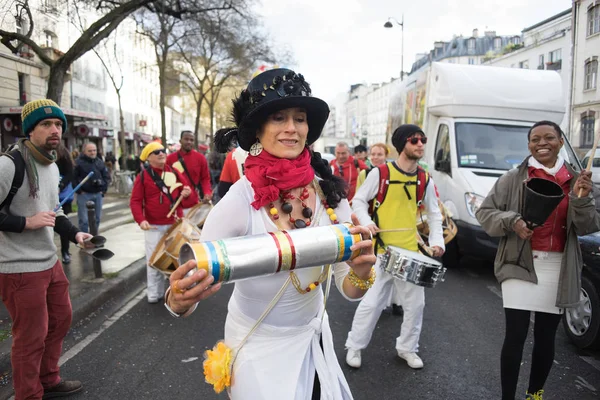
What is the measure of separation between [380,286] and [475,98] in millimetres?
4921

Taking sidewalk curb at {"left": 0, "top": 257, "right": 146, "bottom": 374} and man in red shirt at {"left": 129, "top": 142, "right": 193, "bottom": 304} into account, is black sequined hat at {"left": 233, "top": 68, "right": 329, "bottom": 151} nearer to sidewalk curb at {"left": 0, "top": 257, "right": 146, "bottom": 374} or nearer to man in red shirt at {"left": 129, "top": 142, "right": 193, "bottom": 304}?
sidewalk curb at {"left": 0, "top": 257, "right": 146, "bottom": 374}

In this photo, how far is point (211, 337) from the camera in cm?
444

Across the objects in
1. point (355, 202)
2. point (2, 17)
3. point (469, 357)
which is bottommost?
point (469, 357)

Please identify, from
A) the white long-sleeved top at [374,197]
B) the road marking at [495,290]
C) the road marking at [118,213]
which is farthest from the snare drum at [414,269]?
the road marking at [118,213]

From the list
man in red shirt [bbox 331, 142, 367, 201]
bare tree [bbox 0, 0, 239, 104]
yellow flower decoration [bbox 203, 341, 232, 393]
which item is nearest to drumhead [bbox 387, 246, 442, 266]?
yellow flower decoration [bbox 203, 341, 232, 393]

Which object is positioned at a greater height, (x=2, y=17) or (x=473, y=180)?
(x=2, y=17)

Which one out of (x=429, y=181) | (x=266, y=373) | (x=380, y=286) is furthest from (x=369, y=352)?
(x=266, y=373)

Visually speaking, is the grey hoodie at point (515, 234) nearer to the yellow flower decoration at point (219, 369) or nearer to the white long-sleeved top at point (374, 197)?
the white long-sleeved top at point (374, 197)

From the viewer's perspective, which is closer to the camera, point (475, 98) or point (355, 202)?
point (355, 202)

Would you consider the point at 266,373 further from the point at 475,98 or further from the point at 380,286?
the point at 475,98

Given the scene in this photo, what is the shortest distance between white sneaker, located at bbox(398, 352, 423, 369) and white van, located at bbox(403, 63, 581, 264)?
3074mm

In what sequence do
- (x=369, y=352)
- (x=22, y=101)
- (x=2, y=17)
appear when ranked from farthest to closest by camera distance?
(x=22, y=101)
(x=2, y=17)
(x=369, y=352)

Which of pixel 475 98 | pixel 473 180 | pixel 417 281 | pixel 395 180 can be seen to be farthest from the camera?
pixel 475 98

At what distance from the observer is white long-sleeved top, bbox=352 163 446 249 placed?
12.8 feet
